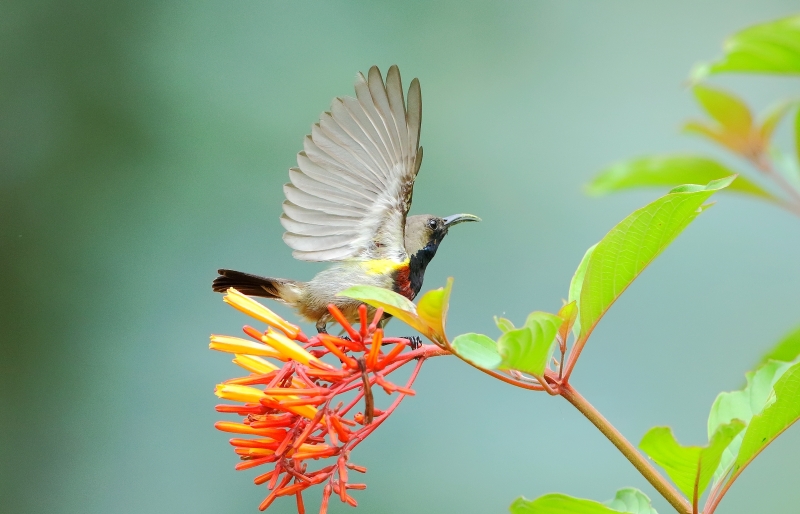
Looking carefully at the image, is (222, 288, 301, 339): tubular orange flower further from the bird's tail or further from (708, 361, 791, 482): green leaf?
(708, 361, 791, 482): green leaf

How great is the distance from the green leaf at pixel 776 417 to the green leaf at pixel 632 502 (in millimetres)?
187

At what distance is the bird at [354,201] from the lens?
60.6 inches

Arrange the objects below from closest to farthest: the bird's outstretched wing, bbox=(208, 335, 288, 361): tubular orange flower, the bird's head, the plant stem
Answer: the plant stem < bbox=(208, 335, 288, 361): tubular orange flower < the bird's outstretched wing < the bird's head

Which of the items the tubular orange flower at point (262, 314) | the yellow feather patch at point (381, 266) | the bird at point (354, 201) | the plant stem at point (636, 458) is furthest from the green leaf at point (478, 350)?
the yellow feather patch at point (381, 266)

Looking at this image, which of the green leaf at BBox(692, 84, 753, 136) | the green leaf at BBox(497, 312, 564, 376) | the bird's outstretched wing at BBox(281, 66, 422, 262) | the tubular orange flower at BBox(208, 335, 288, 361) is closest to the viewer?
the green leaf at BBox(497, 312, 564, 376)

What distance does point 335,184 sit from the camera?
1.64 metres

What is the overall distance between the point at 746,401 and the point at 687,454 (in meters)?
0.34

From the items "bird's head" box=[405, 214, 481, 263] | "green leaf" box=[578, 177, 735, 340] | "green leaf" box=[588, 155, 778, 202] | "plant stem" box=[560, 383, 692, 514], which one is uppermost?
"green leaf" box=[588, 155, 778, 202]

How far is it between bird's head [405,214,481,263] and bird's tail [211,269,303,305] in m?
0.31

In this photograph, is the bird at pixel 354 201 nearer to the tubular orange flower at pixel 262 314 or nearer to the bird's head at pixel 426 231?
the bird's head at pixel 426 231

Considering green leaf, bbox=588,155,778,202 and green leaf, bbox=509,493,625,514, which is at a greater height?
green leaf, bbox=588,155,778,202

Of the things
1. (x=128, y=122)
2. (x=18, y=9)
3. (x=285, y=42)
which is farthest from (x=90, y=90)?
(x=285, y=42)

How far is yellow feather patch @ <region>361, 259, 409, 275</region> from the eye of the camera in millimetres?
1748

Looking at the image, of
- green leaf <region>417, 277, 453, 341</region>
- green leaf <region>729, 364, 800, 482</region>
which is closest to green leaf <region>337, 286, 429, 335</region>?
green leaf <region>417, 277, 453, 341</region>
